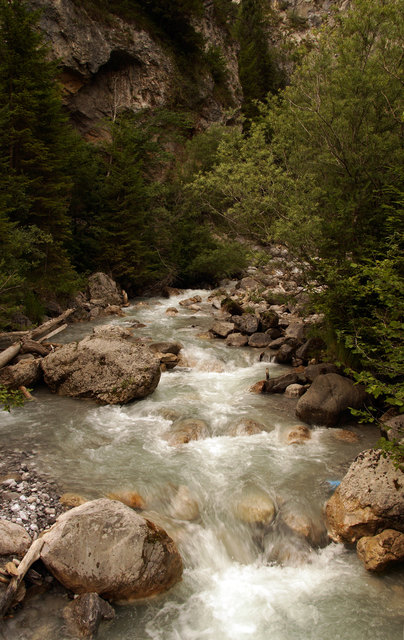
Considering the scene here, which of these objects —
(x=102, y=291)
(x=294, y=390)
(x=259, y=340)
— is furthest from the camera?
(x=102, y=291)

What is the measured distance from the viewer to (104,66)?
102ft

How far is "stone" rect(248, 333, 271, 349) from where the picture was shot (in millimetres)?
14945

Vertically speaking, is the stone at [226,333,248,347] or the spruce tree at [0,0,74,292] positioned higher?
the spruce tree at [0,0,74,292]

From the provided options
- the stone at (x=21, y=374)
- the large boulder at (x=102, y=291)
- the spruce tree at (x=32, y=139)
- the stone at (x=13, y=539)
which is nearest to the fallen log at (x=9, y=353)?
the stone at (x=21, y=374)

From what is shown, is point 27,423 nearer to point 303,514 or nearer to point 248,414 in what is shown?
point 248,414

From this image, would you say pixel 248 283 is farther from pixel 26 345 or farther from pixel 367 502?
pixel 367 502

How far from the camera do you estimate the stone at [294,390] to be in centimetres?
1062

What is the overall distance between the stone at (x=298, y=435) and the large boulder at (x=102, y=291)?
46.8 feet

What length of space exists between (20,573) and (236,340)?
449 inches

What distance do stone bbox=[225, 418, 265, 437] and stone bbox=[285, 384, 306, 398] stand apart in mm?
1942

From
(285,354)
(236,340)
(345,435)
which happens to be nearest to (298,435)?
(345,435)

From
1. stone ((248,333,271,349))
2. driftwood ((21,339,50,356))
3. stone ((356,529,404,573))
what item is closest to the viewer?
stone ((356,529,404,573))

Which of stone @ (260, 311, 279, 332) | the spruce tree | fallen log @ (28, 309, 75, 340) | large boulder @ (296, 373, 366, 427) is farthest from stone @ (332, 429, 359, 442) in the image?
the spruce tree

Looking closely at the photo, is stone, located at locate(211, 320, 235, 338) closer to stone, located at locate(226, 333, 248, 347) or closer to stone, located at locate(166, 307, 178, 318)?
stone, located at locate(226, 333, 248, 347)
